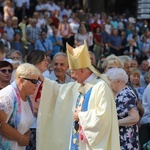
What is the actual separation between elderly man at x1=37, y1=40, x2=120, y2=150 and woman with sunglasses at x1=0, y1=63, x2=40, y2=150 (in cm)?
45

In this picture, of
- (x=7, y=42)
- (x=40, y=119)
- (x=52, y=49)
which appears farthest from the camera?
(x=52, y=49)

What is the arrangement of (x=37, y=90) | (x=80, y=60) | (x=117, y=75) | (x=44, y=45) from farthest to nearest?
(x=44, y=45)
(x=117, y=75)
(x=37, y=90)
(x=80, y=60)

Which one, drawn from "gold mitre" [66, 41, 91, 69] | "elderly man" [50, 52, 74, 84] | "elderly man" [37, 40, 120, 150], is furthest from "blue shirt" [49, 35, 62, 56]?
"gold mitre" [66, 41, 91, 69]

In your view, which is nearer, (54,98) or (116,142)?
(116,142)

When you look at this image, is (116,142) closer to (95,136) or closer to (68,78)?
(95,136)

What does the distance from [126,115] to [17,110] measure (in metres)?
1.44

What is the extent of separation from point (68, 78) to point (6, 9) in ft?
37.0

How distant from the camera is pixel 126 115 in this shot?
21.2 feet

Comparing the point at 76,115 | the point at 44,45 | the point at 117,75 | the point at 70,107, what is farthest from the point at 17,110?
the point at 44,45

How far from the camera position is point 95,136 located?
5590 millimetres

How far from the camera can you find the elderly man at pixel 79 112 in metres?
5.59

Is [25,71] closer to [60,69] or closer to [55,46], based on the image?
[60,69]

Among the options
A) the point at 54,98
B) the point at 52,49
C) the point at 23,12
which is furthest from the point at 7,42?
the point at 54,98

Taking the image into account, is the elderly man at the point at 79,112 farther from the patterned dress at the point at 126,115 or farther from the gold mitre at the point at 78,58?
the patterned dress at the point at 126,115
